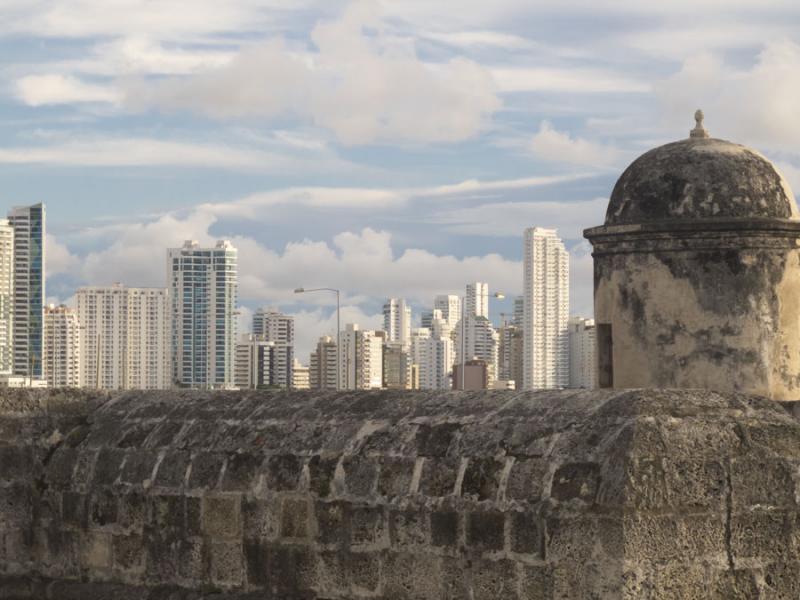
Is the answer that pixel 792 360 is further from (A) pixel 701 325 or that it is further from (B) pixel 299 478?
(B) pixel 299 478

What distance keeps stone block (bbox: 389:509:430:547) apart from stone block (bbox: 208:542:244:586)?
750 millimetres

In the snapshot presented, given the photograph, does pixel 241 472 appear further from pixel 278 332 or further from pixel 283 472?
pixel 278 332

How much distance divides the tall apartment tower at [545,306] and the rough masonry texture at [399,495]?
575 ft

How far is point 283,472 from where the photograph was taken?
6.14m

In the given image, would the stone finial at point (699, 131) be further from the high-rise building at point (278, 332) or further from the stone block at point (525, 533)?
the high-rise building at point (278, 332)

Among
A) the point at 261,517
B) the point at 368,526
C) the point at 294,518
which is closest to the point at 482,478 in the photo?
the point at 368,526

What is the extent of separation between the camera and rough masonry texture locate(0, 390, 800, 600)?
5.21 meters

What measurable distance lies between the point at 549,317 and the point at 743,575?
183744 millimetres

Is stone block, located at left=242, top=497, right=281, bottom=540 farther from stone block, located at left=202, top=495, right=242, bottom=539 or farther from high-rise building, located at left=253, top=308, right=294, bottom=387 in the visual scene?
high-rise building, located at left=253, top=308, right=294, bottom=387

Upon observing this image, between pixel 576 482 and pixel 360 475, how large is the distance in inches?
37.3

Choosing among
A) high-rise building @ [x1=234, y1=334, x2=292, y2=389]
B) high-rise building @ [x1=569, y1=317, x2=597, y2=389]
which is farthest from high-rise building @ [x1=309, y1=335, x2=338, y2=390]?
high-rise building @ [x1=569, y1=317, x2=597, y2=389]

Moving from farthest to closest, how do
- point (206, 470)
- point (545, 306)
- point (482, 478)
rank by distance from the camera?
point (545, 306) → point (206, 470) → point (482, 478)

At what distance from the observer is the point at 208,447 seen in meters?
6.46

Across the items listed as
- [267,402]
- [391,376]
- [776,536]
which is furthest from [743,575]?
[391,376]
